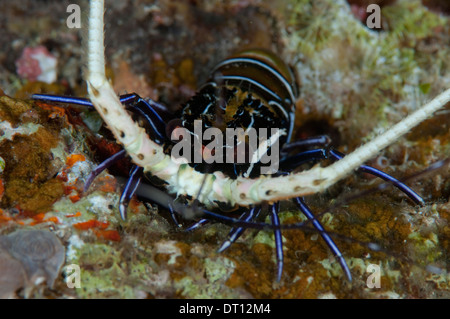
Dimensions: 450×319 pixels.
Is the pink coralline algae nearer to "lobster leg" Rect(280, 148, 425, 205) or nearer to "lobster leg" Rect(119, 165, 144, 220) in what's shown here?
"lobster leg" Rect(119, 165, 144, 220)

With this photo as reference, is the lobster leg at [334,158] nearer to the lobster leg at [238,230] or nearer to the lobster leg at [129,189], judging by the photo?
the lobster leg at [238,230]

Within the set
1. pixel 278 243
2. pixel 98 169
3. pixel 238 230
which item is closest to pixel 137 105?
pixel 98 169

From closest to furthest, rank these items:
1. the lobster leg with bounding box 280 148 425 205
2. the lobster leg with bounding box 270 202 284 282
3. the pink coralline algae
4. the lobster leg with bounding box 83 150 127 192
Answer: the lobster leg with bounding box 270 202 284 282
the lobster leg with bounding box 83 150 127 192
the lobster leg with bounding box 280 148 425 205
the pink coralline algae

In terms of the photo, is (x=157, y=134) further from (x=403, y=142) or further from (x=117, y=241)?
(x=403, y=142)

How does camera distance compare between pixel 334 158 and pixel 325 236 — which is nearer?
pixel 325 236

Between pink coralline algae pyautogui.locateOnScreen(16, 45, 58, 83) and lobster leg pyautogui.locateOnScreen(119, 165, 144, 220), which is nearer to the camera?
lobster leg pyautogui.locateOnScreen(119, 165, 144, 220)

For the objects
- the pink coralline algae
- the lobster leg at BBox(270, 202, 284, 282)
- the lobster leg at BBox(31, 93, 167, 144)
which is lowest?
the lobster leg at BBox(270, 202, 284, 282)

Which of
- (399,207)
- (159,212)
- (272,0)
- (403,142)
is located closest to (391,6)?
(272,0)

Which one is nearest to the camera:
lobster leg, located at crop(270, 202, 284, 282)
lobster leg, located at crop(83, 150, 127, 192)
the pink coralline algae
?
lobster leg, located at crop(270, 202, 284, 282)

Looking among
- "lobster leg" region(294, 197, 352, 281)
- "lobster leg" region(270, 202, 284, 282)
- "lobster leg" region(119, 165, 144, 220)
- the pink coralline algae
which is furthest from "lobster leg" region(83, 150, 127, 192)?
the pink coralline algae

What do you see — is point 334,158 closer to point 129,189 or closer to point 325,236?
point 325,236
